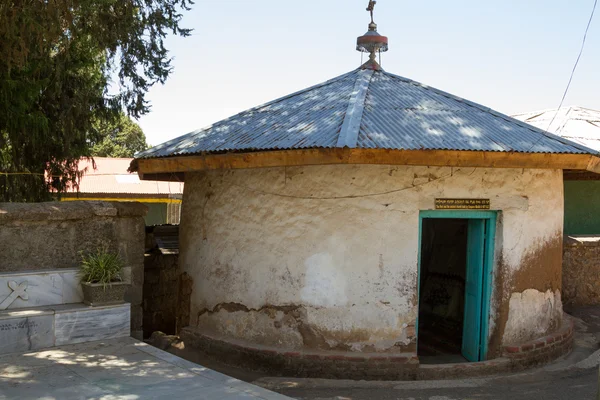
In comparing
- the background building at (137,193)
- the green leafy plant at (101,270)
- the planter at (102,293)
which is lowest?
the planter at (102,293)

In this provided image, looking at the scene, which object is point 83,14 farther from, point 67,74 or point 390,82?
point 390,82

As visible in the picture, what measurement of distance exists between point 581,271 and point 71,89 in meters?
10.2

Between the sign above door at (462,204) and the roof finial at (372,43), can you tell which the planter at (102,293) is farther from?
the roof finial at (372,43)

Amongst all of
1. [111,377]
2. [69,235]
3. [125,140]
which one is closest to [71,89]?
[69,235]

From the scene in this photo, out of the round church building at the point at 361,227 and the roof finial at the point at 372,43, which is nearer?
the round church building at the point at 361,227

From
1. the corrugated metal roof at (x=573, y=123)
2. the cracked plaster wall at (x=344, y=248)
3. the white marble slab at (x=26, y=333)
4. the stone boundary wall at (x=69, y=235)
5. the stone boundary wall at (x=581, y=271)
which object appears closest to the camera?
the white marble slab at (x=26, y=333)

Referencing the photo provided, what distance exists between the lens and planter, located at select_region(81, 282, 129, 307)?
21.5 ft

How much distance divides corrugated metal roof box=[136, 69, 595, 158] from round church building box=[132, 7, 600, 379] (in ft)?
0.12

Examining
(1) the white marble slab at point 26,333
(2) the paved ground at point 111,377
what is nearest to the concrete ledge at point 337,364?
(2) the paved ground at point 111,377

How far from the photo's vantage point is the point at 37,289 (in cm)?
654

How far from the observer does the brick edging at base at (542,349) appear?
7160 millimetres

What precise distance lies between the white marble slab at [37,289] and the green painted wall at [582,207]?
32.4 ft

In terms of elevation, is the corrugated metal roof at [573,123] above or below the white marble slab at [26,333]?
above

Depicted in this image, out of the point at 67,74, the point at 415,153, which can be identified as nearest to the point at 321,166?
the point at 415,153
